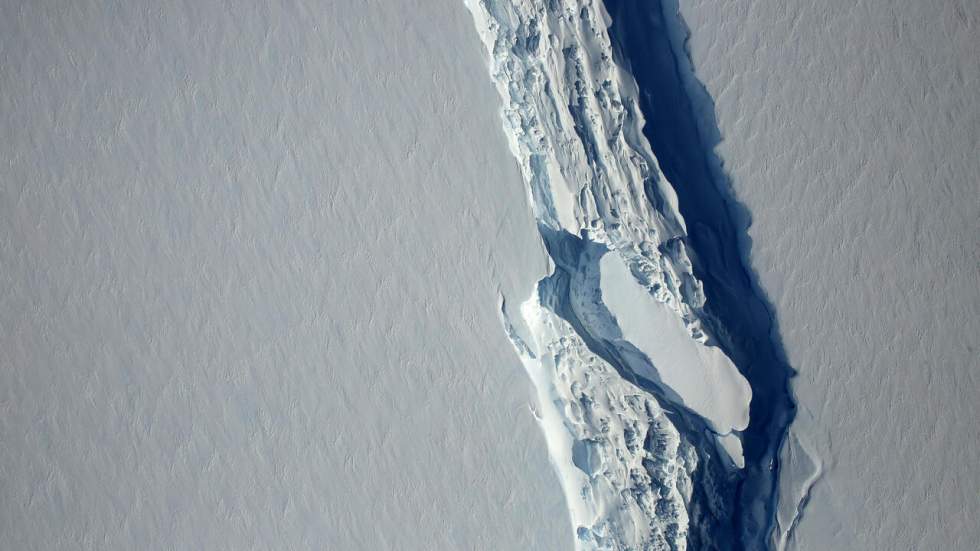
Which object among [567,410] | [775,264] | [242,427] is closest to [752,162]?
[775,264]

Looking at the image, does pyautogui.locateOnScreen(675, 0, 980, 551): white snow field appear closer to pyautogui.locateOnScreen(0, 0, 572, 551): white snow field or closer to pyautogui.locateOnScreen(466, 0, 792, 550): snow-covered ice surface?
pyautogui.locateOnScreen(466, 0, 792, 550): snow-covered ice surface

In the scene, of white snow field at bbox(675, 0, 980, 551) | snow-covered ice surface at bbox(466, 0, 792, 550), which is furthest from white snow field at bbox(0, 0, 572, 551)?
white snow field at bbox(675, 0, 980, 551)

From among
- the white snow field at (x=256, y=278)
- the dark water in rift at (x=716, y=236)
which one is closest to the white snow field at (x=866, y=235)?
the dark water in rift at (x=716, y=236)

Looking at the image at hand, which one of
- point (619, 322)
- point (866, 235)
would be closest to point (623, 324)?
point (619, 322)

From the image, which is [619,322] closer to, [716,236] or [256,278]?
[716,236]

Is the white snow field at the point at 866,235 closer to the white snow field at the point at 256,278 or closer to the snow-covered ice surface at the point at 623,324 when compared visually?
the snow-covered ice surface at the point at 623,324

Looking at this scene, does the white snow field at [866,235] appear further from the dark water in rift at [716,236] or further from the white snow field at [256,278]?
the white snow field at [256,278]
